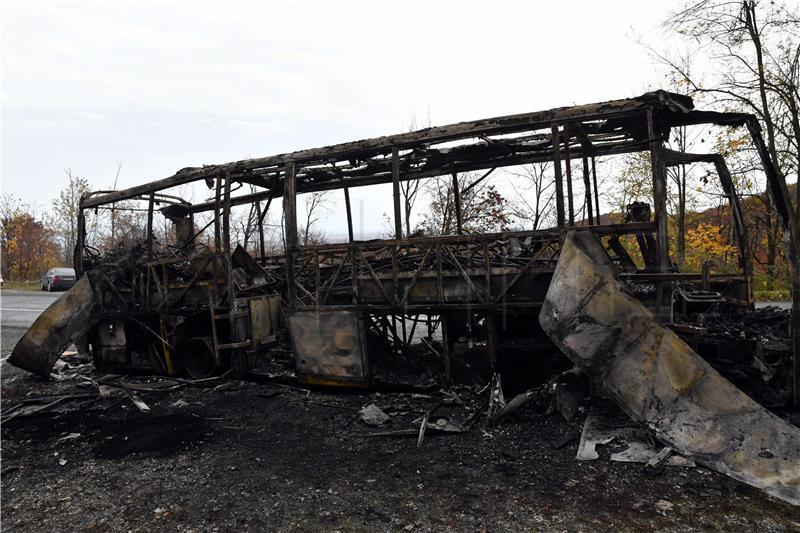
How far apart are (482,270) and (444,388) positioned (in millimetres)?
1857

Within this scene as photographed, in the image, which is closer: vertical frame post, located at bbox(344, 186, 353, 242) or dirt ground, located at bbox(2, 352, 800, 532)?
dirt ground, located at bbox(2, 352, 800, 532)

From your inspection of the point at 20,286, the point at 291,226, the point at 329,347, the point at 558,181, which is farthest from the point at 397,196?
the point at 20,286

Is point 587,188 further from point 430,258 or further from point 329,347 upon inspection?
point 329,347

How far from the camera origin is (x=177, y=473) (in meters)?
4.75

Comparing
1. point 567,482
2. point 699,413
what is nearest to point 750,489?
point 699,413

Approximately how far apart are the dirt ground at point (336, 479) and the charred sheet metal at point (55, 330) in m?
2.45

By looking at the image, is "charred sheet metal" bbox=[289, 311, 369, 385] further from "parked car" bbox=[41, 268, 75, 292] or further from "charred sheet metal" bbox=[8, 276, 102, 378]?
"parked car" bbox=[41, 268, 75, 292]

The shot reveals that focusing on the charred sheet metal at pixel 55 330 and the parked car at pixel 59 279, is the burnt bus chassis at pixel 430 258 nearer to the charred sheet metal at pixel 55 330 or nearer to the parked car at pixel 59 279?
the charred sheet metal at pixel 55 330

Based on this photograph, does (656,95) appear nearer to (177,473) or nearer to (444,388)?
(444,388)

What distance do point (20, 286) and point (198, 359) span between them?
30714mm

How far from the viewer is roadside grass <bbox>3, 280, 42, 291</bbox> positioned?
1137 inches

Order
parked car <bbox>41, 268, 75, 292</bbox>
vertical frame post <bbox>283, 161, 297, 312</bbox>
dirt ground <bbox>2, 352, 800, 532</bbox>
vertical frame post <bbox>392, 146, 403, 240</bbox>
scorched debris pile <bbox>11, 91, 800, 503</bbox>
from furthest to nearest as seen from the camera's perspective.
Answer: parked car <bbox>41, 268, 75, 292</bbox> → vertical frame post <bbox>283, 161, 297, 312</bbox> → vertical frame post <bbox>392, 146, 403, 240</bbox> → scorched debris pile <bbox>11, 91, 800, 503</bbox> → dirt ground <bbox>2, 352, 800, 532</bbox>

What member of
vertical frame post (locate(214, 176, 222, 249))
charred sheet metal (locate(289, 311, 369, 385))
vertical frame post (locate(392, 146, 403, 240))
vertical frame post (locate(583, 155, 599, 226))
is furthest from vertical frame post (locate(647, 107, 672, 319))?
vertical frame post (locate(214, 176, 222, 249))

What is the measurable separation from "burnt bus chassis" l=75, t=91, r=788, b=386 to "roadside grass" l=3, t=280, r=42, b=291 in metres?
25.5
